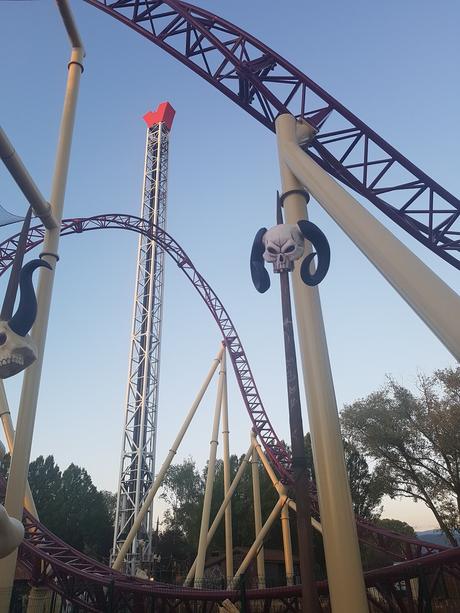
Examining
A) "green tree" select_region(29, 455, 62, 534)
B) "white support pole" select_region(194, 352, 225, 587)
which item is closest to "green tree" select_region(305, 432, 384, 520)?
"white support pole" select_region(194, 352, 225, 587)

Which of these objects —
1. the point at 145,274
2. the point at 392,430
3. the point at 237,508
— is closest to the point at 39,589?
the point at 392,430

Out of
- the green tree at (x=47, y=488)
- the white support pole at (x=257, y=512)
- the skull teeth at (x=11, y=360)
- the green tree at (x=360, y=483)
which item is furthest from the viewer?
the green tree at (x=47, y=488)

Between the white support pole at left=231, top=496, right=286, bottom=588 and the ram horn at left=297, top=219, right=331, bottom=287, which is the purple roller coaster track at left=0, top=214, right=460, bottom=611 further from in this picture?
the ram horn at left=297, top=219, right=331, bottom=287

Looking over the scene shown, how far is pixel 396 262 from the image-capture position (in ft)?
9.14

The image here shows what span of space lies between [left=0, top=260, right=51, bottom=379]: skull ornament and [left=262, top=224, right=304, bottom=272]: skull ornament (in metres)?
1.78

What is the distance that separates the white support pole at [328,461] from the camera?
318 cm

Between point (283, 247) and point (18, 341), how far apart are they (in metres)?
1.99

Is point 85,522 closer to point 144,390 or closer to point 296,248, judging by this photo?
point 144,390

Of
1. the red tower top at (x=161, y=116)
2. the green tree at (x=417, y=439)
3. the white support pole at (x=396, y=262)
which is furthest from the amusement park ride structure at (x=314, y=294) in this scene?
the red tower top at (x=161, y=116)

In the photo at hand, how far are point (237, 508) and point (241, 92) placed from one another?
86.2ft

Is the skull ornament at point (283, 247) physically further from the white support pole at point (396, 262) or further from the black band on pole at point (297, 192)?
the black band on pole at point (297, 192)

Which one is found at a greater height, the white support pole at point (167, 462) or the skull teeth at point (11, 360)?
the white support pole at point (167, 462)

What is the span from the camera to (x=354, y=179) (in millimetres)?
6559

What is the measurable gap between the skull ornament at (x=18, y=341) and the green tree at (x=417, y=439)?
17.9 m
